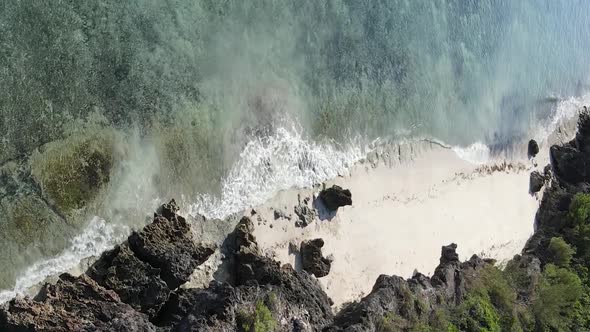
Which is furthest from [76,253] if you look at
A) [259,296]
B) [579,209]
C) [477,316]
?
[579,209]

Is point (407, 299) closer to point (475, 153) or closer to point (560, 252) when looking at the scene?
point (560, 252)

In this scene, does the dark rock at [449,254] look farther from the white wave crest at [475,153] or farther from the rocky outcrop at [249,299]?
the rocky outcrop at [249,299]

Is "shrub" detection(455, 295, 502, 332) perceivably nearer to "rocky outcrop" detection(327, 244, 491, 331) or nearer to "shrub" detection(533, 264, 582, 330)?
"rocky outcrop" detection(327, 244, 491, 331)

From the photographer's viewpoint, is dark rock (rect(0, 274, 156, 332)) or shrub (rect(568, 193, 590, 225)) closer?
dark rock (rect(0, 274, 156, 332))

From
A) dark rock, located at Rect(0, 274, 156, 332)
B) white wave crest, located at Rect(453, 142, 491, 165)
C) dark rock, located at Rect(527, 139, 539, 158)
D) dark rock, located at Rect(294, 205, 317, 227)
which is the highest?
dark rock, located at Rect(527, 139, 539, 158)

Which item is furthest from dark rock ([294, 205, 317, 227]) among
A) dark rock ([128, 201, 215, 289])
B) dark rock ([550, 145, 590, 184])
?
dark rock ([550, 145, 590, 184])

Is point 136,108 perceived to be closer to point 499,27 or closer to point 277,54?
point 277,54
